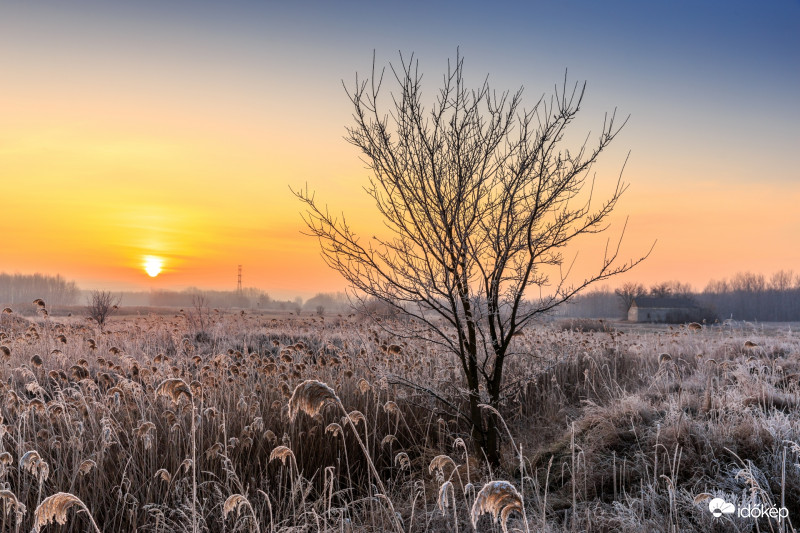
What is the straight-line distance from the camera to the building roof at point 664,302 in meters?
72.6

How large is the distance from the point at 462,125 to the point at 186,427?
4380 mm

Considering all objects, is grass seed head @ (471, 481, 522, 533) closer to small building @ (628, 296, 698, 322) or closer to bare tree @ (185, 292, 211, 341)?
bare tree @ (185, 292, 211, 341)

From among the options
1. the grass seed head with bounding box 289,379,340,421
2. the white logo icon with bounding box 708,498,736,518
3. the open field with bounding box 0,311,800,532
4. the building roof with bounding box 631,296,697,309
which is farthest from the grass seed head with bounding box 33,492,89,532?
the building roof with bounding box 631,296,697,309

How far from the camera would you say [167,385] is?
2600mm

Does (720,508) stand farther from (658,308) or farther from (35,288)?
(35,288)

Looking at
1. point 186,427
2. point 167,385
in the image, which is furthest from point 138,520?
point 167,385

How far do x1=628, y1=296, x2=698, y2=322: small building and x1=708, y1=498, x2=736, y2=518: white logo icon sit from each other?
7019cm

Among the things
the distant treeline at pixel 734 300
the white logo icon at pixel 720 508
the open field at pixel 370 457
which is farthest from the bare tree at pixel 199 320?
the distant treeline at pixel 734 300

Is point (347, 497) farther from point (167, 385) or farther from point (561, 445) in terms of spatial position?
point (167, 385)

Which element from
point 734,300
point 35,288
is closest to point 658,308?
point 734,300

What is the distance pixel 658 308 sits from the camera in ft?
237

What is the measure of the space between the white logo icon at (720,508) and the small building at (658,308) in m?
70.2

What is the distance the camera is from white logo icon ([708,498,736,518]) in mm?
4082

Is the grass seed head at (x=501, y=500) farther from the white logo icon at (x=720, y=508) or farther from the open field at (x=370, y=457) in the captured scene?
the white logo icon at (x=720, y=508)
